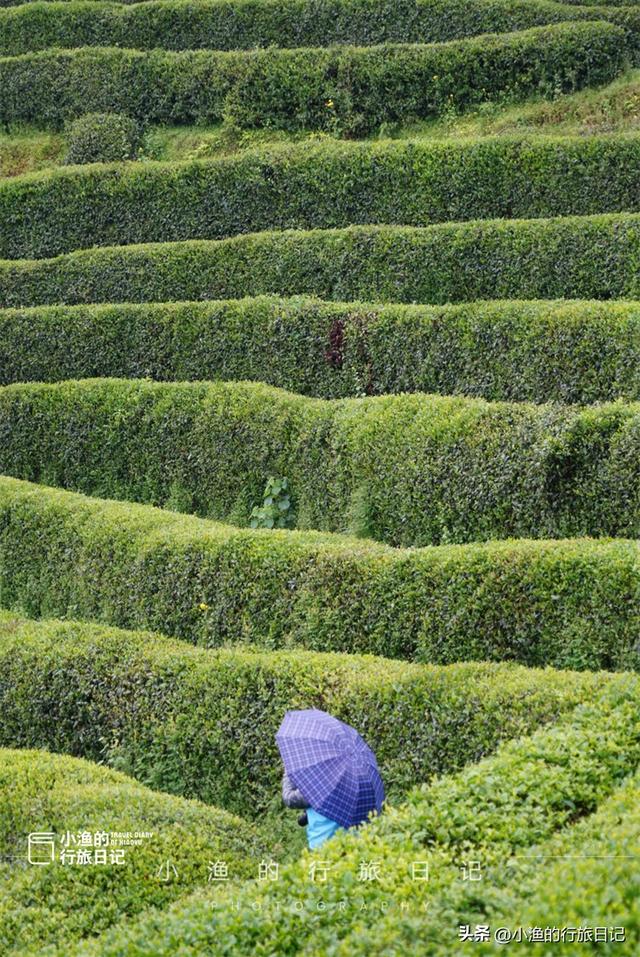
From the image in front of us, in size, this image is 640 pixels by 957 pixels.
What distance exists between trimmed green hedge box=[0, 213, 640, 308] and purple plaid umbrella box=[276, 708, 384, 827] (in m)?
11.2

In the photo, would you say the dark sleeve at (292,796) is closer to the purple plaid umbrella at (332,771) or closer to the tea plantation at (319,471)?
the purple plaid umbrella at (332,771)

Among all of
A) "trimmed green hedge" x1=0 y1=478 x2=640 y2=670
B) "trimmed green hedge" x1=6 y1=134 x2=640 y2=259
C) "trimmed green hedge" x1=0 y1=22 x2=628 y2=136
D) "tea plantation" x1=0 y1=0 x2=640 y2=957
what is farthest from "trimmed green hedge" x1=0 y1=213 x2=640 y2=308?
"trimmed green hedge" x1=0 y1=22 x2=628 y2=136

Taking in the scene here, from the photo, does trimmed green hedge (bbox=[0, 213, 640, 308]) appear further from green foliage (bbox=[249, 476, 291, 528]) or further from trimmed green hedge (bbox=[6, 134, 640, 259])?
green foliage (bbox=[249, 476, 291, 528])

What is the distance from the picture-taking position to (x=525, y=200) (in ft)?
68.8

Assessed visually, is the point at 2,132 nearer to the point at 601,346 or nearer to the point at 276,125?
the point at 276,125

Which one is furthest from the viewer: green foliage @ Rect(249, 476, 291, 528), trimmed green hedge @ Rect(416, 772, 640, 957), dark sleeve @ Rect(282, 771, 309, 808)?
green foliage @ Rect(249, 476, 291, 528)

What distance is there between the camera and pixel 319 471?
16.1m

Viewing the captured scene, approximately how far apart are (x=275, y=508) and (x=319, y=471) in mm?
961

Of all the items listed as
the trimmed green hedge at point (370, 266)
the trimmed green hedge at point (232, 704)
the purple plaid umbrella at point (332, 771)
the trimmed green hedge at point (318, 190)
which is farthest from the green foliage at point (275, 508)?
the purple plaid umbrella at point (332, 771)

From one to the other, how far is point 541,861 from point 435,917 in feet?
2.32

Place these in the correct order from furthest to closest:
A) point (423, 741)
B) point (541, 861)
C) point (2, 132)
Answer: point (2, 132), point (423, 741), point (541, 861)

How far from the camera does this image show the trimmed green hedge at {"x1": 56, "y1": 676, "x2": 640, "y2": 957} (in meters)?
5.95

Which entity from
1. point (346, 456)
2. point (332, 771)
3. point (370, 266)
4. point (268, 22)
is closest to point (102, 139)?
point (268, 22)

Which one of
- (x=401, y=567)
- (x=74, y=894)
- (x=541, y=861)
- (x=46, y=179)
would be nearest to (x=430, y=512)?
(x=401, y=567)
